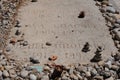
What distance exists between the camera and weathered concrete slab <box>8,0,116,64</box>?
12.6m

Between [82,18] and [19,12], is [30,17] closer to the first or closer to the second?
[19,12]

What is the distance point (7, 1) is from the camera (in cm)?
1567

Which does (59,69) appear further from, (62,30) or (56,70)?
(62,30)

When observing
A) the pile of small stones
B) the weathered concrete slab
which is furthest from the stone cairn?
the weathered concrete slab

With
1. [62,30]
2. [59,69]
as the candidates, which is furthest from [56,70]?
[62,30]

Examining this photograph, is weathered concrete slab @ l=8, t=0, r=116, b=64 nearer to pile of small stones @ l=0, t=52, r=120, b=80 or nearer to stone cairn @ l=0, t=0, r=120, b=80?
stone cairn @ l=0, t=0, r=120, b=80

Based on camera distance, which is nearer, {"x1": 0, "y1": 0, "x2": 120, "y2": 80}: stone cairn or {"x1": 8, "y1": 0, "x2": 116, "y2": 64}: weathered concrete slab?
{"x1": 0, "y1": 0, "x2": 120, "y2": 80}: stone cairn

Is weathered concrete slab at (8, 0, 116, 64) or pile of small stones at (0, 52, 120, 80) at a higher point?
weathered concrete slab at (8, 0, 116, 64)

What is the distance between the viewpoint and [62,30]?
1417cm

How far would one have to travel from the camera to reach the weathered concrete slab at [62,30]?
12.6 m

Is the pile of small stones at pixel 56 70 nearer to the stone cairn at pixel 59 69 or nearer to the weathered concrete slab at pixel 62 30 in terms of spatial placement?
the stone cairn at pixel 59 69

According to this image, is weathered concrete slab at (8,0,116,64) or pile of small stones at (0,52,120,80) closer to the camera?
pile of small stones at (0,52,120,80)

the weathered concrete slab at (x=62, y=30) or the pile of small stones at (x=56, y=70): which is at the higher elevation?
the weathered concrete slab at (x=62, y=30)

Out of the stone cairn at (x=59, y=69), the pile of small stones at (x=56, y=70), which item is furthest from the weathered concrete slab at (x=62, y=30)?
the pile of small stones at (x=56, y=70)
